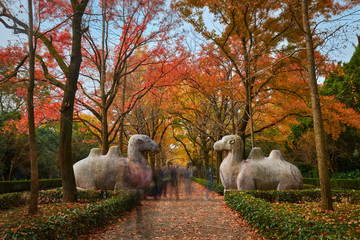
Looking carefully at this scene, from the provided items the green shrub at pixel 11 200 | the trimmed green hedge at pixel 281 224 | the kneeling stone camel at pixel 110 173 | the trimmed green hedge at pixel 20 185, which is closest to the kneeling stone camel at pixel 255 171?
the trimmed green hedge at pixel 281 224

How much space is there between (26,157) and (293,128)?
2249 centimetres

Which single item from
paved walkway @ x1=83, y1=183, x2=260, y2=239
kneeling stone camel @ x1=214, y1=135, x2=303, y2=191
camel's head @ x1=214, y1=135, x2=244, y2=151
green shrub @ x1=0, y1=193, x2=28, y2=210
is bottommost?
paved walkway @ x1=83, y1=183, x2=260, y2=239

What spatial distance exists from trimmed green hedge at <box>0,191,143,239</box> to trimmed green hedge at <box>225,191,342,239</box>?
344 centimetres

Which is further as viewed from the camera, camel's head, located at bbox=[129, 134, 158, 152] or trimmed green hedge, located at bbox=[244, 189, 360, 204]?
camel's head, located at bbox=[129, 134, 158, 152]

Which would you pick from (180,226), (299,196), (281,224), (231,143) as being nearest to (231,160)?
(231,143)

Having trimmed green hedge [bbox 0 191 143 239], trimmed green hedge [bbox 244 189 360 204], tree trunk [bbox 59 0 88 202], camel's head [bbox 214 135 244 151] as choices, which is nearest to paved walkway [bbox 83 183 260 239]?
trimmed green hedge [bbox 0 191 143 239]

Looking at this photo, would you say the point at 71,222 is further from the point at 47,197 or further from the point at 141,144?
the point at 141,144

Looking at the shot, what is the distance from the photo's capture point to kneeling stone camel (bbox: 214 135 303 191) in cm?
966

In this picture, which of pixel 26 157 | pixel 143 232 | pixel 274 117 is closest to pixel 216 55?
pixel 274 117

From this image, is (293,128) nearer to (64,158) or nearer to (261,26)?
(261,26)

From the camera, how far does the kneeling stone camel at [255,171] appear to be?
9.66 meters

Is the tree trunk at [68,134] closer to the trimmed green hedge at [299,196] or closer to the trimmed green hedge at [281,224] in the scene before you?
the trimmed green hedge at [281,224]

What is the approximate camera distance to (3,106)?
67.9 feet

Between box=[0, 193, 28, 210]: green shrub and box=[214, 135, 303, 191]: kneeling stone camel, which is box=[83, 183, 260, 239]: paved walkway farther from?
box=[0, 193, 28, 210]: green shrub
